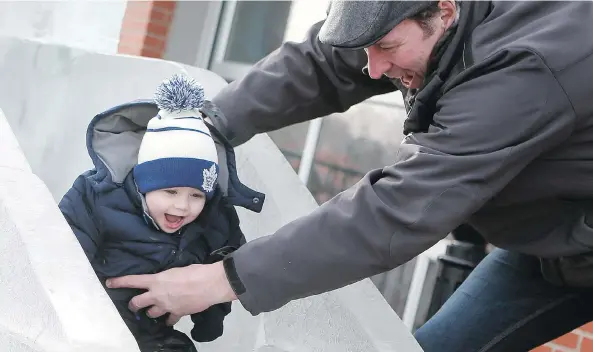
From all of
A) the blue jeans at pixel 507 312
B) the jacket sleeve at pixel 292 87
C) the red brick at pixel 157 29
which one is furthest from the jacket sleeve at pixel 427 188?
the red brick at pixel 157 29

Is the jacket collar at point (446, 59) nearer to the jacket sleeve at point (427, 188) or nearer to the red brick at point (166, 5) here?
the jacket sleeve at point (427, 188)

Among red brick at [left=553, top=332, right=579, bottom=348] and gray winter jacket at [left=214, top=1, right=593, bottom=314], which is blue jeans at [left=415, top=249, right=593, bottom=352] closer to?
gray winter jacket at [left=214, top=1, right=593, bottom=314]

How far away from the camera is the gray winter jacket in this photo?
4.37 ft

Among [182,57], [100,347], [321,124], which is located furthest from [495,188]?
[182,57]

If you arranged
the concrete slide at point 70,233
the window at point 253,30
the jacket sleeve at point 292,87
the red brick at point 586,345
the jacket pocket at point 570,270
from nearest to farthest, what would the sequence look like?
the concrete slide at point 70,233, the jacket pocket at point 570,270, the jacket sleeve at point 292,87, the red brick at point 586,345, the window at point 253,30

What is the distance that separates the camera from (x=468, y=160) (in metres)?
1.33

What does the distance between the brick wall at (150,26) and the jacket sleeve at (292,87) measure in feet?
8.86

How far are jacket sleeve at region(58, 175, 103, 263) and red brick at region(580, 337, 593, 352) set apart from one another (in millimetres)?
1693

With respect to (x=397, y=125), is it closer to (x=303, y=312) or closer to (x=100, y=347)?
(x=303, y=312)

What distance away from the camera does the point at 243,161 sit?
2.12 m

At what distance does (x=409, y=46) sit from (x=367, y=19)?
0.13m

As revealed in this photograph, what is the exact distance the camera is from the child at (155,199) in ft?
Result: 5.28

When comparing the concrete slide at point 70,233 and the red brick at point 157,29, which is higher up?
the concrete slide at point 70,233

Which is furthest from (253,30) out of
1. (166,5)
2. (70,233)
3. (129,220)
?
(70,233)
